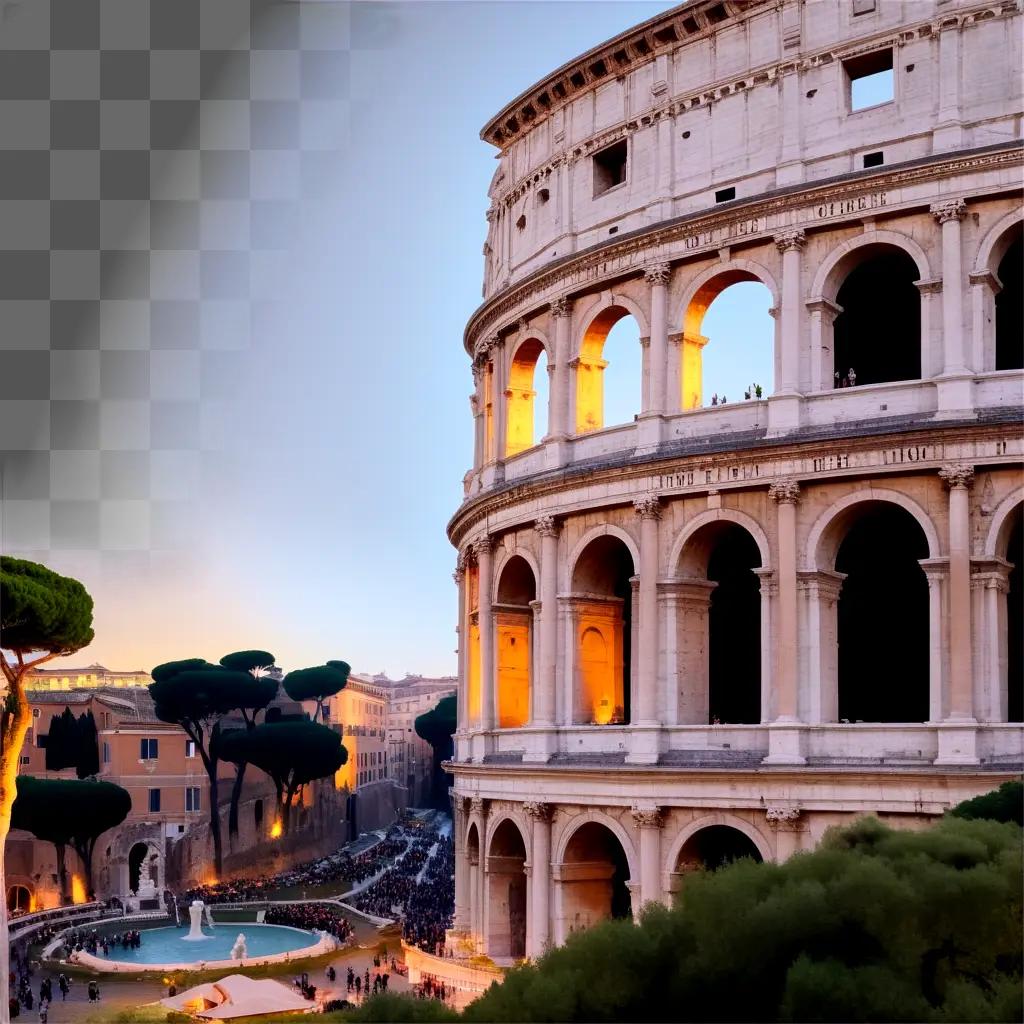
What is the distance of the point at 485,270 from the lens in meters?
33.2

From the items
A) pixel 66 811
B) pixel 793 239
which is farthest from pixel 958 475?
pixel 66 811

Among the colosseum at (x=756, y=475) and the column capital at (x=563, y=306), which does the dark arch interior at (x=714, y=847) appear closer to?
the colosseum at (x=756, y=475)

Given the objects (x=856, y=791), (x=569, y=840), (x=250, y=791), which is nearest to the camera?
(x=856, y=791)

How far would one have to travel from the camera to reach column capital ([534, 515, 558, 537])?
27.3 m

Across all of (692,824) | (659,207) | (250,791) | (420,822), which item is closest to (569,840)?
(692,824)

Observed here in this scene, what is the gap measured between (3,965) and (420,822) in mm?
80529

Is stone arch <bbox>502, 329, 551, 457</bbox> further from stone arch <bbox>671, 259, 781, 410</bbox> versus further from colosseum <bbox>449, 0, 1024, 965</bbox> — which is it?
stone arch <bbox>671, 259, 781, 410</bbox>

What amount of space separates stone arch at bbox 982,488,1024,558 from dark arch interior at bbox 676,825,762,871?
18.5 feet

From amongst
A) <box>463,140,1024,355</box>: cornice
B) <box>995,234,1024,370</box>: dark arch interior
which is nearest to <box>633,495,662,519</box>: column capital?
<box>463,140,1024,355</box>: cornice

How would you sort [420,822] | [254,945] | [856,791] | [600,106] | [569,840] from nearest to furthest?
[856,791], [569,840], [600,106], [254,945], [420,822]

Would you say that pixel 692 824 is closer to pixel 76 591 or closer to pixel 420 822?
pixel 76 591

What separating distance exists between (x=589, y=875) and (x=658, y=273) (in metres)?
9.88

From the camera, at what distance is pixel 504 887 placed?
28.9m

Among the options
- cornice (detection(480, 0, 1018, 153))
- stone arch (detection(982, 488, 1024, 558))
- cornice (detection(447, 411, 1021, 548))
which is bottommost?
stone arch (detection(982, 488, 1024, 558))
